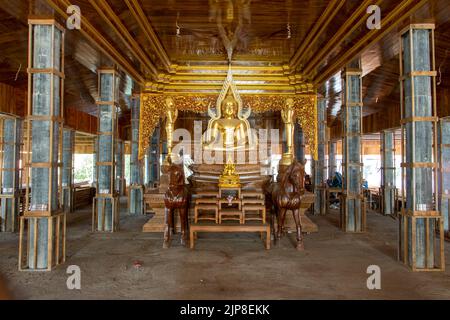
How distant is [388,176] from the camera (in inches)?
360

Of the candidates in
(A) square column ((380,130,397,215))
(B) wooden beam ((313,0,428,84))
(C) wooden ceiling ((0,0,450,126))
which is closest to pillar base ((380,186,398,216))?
(A) square column ((380,130,397,215))

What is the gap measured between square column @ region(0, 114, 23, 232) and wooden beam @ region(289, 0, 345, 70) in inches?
241

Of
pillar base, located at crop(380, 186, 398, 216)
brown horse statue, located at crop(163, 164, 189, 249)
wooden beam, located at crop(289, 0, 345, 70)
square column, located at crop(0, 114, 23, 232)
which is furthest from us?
pillar base, located at crop(380, 186, 398, 216)

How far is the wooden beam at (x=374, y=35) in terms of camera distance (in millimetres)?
3818

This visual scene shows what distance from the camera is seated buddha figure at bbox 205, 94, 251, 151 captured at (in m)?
7.87

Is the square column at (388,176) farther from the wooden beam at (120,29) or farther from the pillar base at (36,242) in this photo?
the pillar base at (36,242)

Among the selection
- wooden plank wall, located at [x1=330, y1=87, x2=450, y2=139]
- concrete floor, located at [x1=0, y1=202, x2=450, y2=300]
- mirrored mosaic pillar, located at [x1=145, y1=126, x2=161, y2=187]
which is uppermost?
wooden plank wall, located at [x1=330, y1=87, x2=450, y2=139]

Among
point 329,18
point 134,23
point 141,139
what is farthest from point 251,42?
point 141,139

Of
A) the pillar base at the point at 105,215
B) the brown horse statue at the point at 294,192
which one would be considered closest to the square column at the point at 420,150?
the brown horse statue at the point at 294,192

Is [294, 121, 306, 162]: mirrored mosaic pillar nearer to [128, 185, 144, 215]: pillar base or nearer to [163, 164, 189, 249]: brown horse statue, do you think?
[128, 185, 144, 215]: pillar base

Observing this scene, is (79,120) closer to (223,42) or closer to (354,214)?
(223,42)

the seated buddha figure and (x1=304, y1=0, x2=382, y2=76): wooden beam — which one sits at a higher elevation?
(x1=304, y1=0, x2=382, y2=76): wooden beam

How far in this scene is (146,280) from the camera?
136 inches
